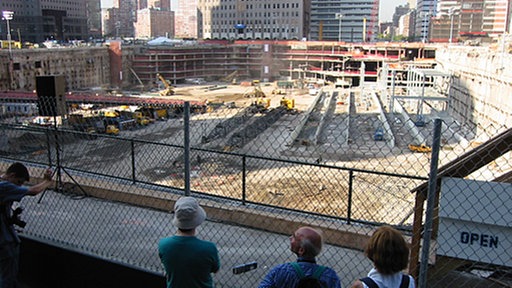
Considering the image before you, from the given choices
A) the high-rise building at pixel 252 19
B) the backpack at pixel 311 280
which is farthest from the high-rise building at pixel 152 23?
the backpack at pixel 311 280

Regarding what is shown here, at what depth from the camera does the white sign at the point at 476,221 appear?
2.91 m

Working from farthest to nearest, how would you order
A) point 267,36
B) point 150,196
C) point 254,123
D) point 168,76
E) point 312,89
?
1. point 267,36
2. point 168,76
3. point 312,89
4. point 254,123
5. point 150,196

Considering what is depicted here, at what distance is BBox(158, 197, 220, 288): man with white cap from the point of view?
9.12ft

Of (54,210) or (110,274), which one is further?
(54,210)

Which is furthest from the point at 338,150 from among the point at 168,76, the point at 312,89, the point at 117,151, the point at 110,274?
the point at 168,76

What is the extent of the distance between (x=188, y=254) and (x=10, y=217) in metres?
1.99

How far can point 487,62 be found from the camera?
3116 centimetres

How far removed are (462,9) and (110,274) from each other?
155438mm

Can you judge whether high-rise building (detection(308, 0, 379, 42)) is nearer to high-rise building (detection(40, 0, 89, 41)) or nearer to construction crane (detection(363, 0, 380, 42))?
construction crane (detection(363, 0, 380, 42))

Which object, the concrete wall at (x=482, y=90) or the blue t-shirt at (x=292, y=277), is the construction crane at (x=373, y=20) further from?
the blue t-shirt at (x=292, y=277)

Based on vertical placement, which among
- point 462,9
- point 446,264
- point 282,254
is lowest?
point 282,254

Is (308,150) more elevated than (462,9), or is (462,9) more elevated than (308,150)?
(462,9)

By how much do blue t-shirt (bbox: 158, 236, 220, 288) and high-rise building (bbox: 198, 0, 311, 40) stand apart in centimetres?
11828

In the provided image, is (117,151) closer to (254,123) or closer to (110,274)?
(254,123)
